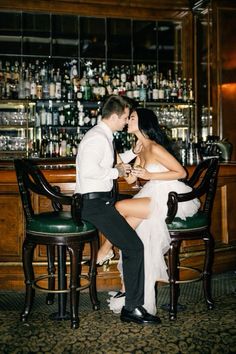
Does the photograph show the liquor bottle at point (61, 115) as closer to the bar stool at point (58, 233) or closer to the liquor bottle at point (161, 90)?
the liquor bottle at point (161, 90)

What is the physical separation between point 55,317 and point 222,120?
142 inches

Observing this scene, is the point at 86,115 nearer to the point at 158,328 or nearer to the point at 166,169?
the point at 166,169

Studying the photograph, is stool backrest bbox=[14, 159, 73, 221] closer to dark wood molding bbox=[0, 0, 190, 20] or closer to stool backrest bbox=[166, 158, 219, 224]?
stool backrest bbox=[166, 158, 219, 224]

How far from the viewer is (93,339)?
9.50ft

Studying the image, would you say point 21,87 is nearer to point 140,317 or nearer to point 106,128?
point 106,128

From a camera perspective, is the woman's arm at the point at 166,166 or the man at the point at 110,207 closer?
the man at the point at 110,207

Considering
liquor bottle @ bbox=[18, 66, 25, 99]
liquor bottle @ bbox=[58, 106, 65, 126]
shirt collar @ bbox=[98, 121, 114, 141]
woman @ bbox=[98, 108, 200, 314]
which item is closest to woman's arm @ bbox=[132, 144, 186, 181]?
woman @ bbox=[98, 108, 200, 314]

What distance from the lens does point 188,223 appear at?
10.8 feet

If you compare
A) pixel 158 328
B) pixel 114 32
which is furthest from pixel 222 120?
pixel 158 328

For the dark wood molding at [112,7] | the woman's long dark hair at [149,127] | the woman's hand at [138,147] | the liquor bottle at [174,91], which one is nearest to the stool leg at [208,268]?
the woman's long dark hair at [149,127]

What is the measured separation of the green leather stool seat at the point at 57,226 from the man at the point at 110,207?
10cm

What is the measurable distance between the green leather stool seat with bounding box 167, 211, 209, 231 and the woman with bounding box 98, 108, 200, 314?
0.20ft

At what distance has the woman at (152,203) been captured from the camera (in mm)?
3256

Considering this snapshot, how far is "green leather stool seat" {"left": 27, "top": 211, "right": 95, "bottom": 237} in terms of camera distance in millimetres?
2975
